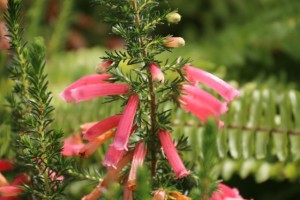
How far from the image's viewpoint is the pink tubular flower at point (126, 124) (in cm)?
92

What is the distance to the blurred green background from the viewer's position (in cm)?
166

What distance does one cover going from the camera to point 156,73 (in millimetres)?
911

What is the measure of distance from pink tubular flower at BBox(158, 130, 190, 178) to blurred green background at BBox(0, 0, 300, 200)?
0.47 m

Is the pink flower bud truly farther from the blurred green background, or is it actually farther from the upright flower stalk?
the blurred green background

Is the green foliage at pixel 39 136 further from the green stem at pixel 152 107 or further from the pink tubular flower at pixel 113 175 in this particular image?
the green stem at pixel 152 107

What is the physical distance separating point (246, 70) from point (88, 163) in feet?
3.50

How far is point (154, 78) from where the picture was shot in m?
0.90

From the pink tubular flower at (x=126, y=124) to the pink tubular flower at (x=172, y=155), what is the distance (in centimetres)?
8

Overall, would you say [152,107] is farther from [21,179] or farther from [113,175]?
[21,179]

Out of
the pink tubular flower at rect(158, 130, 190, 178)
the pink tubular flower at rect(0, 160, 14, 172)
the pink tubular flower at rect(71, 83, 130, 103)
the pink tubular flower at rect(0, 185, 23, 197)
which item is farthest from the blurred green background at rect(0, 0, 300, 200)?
the pink tubular flower at rect(158, 130, 190, 178)

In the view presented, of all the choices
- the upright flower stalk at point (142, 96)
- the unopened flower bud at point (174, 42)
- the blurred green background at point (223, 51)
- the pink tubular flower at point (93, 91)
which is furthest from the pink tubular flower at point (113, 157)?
the blurred green background at point (223, 51)

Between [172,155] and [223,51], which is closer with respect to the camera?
[172,155]

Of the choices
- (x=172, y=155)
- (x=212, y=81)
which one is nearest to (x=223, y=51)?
(x=212, y=81)

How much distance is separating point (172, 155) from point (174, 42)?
0.68ft
